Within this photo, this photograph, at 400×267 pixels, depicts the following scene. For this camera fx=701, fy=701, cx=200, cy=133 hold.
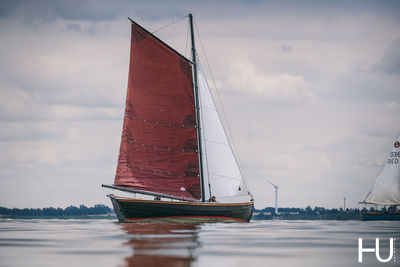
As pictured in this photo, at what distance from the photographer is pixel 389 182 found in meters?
124

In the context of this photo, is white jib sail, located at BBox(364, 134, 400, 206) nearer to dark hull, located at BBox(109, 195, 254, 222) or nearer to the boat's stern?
dark hull, located at BBox(109, 195, 254, 222)

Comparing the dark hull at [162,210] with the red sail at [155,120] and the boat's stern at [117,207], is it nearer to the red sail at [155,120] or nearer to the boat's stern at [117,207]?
the boat's stern at [117,207]

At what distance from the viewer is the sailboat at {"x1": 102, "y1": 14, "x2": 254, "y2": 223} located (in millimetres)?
74125

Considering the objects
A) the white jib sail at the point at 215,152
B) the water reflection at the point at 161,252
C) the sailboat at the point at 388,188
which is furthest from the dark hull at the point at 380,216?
the water reflection at the point at 161,252

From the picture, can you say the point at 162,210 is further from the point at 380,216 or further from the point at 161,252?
the point at 380,216

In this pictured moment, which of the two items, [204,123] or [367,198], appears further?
[367,198]

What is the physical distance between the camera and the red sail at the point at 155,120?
243ft

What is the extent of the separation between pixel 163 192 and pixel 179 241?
36.6m

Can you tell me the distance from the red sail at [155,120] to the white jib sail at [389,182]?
58308mm

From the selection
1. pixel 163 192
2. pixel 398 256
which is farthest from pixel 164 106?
pixel 398 256

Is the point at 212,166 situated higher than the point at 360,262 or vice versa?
the point at 212,166

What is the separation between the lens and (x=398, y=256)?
31.1m

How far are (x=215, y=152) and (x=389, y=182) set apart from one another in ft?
183

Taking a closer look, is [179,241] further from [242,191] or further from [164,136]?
[242,191]
